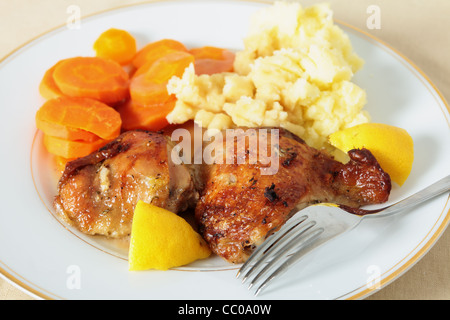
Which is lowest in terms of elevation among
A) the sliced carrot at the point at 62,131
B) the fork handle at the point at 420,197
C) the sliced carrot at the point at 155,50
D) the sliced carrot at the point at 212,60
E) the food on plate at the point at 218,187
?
the fork handle at the point at 420,197

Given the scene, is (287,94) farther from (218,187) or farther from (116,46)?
(116,46)

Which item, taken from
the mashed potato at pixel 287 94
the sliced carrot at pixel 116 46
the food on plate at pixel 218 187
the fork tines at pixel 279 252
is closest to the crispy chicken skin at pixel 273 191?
the food on plate at pixel 218 187

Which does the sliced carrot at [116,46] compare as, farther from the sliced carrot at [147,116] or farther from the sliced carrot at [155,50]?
the sliced carrot at [147,116]

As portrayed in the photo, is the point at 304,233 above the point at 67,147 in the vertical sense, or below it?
below

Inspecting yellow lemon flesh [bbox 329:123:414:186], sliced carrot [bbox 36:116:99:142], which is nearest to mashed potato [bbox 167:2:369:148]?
yellow lemon flesh [bbox 329:123:414:186]

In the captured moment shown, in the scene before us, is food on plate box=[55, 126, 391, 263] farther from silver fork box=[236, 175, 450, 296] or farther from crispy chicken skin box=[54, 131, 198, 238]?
silver fork box=[236, 175, 450, 296]

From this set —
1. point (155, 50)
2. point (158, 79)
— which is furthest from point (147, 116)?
point (155, 50)
